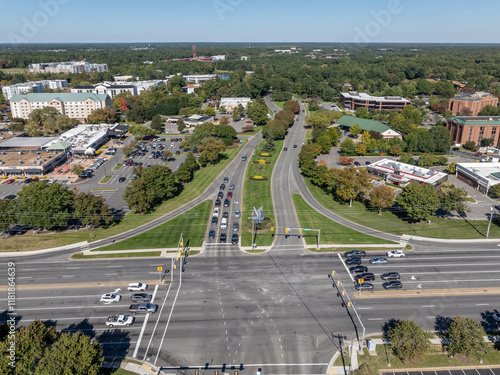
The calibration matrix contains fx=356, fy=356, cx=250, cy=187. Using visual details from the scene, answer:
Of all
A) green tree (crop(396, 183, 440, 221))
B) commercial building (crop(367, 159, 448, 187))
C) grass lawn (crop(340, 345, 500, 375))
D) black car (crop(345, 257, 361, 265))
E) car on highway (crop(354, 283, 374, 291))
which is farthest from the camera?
commercial building (crop(367, 159, 448, 187))

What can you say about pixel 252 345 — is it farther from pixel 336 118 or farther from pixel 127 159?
pixel 336 118

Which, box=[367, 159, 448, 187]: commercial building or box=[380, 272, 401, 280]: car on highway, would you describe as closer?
box=[380, 272, 401, 280]: car on highway

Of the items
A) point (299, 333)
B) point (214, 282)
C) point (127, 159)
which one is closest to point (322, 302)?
point (299, 333)

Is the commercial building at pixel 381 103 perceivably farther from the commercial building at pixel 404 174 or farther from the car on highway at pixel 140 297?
the car on highway at pixel 140 297

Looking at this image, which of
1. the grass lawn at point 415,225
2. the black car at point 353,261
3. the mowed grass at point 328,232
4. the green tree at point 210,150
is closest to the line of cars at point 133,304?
the mowed grass at point 328,232

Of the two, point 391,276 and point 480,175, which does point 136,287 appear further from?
point 480,175

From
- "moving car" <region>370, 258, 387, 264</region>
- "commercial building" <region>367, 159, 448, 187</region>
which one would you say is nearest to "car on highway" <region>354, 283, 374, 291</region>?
"moving car" <region>370, 258, 387, 264</region>

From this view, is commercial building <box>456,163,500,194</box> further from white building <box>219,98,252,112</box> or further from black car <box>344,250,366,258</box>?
white building <box>219,98,252,112</box>

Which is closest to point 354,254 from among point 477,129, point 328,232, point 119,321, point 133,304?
point 328,232
